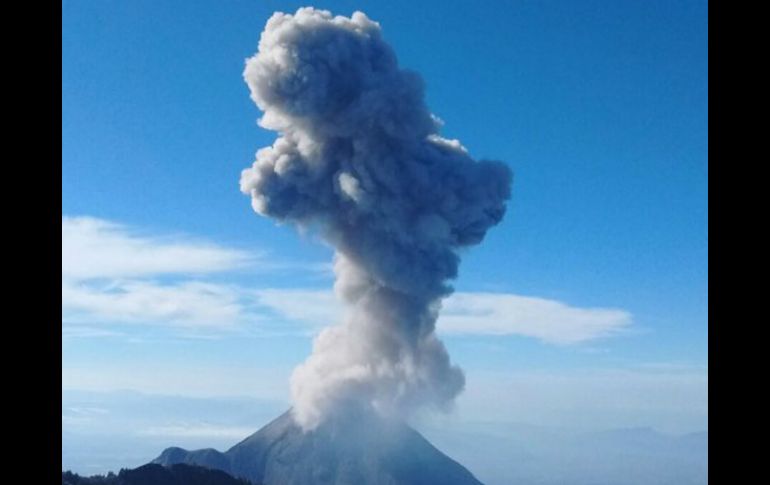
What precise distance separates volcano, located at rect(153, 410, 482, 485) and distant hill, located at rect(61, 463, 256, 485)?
34.1 metres

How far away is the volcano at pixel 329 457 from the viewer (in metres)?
127

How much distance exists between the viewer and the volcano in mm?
126750

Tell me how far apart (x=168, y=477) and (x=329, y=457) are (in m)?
46.9

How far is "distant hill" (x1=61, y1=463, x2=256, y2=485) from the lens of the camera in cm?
8094

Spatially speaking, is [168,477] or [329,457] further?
[329,457]

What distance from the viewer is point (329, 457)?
129 meters

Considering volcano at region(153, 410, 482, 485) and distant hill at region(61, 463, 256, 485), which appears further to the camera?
volcano at region(153, 410, 482, 485)

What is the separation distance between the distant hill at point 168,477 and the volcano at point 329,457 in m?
34.1

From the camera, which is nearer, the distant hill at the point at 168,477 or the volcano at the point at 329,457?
the distant hill at the point at 168,477

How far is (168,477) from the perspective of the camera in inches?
3349

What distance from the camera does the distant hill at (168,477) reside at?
266 feet
